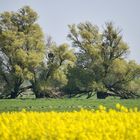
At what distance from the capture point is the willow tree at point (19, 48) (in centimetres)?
5406

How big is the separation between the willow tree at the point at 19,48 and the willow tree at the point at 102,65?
16.6ft

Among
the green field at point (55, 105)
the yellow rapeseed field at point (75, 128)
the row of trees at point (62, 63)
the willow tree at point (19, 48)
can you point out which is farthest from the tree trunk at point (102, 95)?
the yellow rapeseed field at point (75, 128)

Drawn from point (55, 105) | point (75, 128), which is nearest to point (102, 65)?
point (55, 105)

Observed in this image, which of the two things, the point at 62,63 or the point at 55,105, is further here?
the point at 62,63

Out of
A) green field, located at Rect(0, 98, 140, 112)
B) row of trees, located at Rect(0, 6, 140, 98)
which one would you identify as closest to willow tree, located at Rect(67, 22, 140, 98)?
row of trees, located at Rect(0, 6, 140, 98)

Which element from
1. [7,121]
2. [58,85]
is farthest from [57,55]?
[7,121]

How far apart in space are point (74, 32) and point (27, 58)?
8.89 metres

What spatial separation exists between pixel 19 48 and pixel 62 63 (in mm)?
5683

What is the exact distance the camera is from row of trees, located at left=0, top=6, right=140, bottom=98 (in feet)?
180

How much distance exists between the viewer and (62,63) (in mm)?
58344

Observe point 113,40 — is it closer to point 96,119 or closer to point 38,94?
point 38,94

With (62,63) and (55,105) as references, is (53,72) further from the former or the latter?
(55,105)

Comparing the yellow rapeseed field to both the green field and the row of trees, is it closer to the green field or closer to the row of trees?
the green field

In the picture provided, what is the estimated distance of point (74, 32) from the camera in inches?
2410
